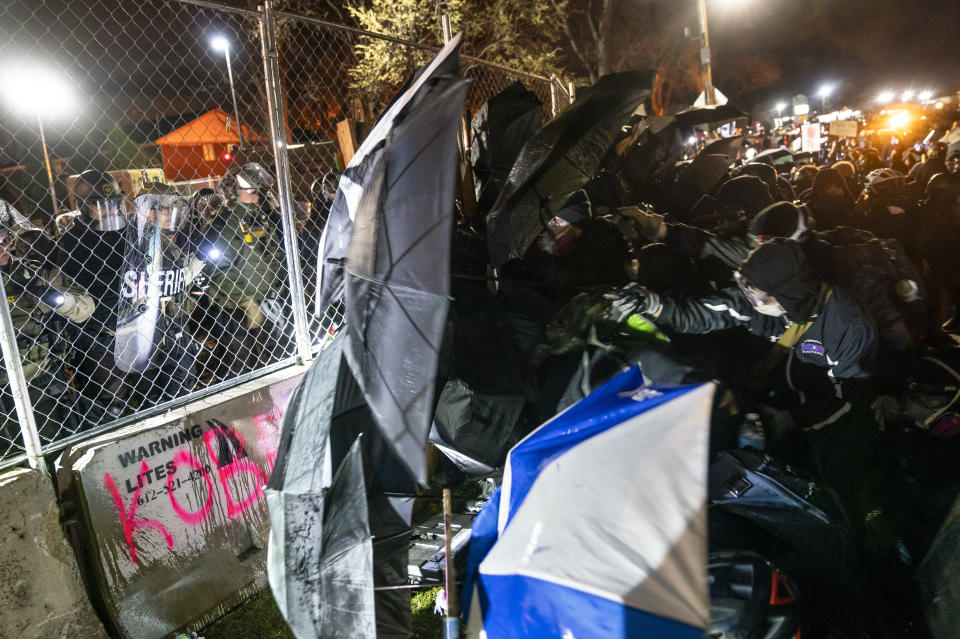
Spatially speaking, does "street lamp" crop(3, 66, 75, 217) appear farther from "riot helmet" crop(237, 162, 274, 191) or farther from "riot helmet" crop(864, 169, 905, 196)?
"riot helmet" crop(864, 169, 905, 196)

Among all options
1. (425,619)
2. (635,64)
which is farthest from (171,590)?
(635,64)

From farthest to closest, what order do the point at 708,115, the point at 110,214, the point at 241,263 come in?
the point at 708,115, the point at 241,263, the point at 110,214

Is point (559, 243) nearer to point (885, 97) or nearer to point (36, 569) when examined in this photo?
point (36, 569)

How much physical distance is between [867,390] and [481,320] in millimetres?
2265

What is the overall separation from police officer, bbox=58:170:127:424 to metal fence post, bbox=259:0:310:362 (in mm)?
1300

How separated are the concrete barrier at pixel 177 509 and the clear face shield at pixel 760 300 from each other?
2990 mm

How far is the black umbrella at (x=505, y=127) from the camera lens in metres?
4.23

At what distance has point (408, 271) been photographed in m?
2.32

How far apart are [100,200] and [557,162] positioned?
11.4 ft

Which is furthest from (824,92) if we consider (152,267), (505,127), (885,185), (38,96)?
(152,267)

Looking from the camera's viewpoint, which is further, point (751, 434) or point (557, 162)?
point (557, 162)

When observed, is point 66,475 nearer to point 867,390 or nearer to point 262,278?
point 262,278

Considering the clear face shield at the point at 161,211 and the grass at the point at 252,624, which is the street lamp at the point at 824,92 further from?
the grass at the point at 252,624

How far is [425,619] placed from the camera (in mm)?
3355
